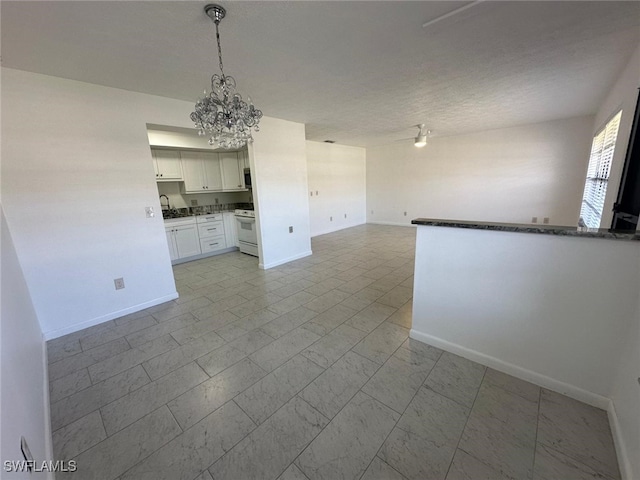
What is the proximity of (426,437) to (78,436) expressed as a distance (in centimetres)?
206

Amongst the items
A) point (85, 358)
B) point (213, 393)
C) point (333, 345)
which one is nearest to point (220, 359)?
point (213, 393)

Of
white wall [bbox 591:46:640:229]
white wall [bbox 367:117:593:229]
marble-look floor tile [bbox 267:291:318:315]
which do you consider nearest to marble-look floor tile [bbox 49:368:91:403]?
marble-look floor tile [bbox 267:291:318:315]

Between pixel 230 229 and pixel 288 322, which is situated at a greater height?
pixel 230 229

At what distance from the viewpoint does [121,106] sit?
264 centimetres

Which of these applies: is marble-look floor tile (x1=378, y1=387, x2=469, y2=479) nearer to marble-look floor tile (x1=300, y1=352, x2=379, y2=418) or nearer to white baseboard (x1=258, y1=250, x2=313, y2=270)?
marble-look floor tile (x1=300, y1=352, x2=379, y2=418)

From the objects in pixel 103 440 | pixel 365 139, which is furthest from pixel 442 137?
pixel 103 440

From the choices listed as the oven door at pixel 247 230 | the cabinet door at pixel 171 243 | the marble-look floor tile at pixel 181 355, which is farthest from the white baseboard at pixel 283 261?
the marble-look floor tile at pixel 181 355

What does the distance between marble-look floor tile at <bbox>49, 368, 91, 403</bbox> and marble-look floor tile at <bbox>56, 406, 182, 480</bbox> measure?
672 mm

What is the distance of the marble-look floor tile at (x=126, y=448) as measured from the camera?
131cm

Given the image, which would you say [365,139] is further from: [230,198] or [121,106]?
[121,106]

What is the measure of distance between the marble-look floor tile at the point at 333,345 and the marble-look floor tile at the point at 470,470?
971 mm

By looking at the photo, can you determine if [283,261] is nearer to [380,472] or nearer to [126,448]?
[126,448]

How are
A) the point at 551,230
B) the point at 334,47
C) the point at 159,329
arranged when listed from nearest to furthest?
the point at 551,230 → the point at 334,47 → the point at 159,329

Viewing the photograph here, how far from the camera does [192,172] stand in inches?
195
